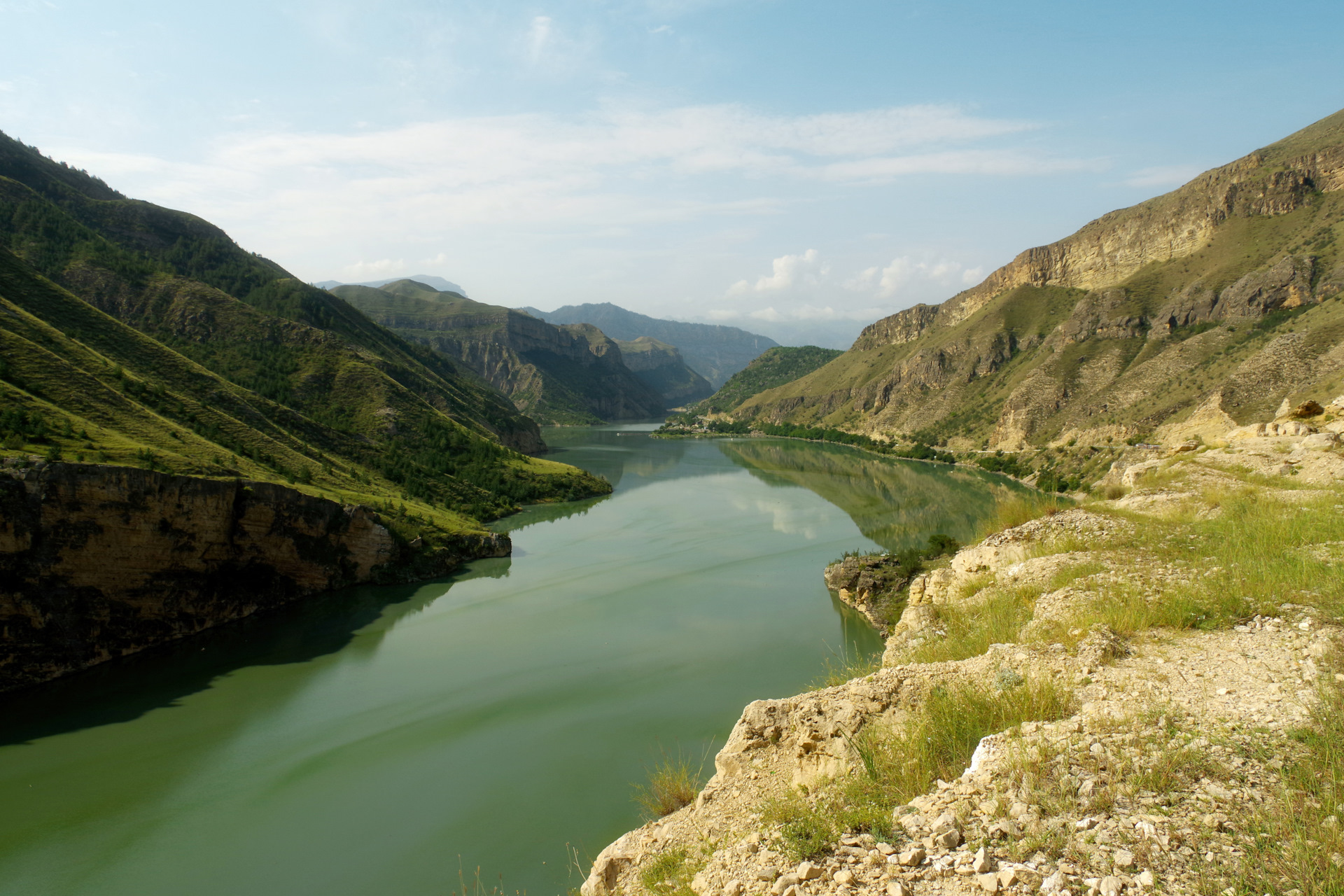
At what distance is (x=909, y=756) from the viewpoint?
257 inches

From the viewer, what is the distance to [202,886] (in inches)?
582

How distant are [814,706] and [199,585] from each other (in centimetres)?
3291

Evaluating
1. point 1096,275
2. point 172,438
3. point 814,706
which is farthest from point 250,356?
point 1096,275

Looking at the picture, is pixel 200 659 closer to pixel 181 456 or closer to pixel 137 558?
pixel 137 558

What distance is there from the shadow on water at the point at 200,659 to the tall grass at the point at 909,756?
86.9 ft

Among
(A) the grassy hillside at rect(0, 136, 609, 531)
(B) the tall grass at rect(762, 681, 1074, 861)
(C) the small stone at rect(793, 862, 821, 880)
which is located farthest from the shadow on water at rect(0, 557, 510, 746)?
(C) the small stone at rect(793, 862, 821, 880)

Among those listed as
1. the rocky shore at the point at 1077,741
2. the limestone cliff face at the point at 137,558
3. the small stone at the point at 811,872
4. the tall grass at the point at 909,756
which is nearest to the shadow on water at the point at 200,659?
the limestone cliff face at the point at 137,558

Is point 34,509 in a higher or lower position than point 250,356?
lower

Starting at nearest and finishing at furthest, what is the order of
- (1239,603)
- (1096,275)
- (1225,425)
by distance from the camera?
(1239,603), (1225,425), (1096,275)

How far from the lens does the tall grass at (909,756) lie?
5.66 metres

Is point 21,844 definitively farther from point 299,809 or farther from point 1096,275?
point 1096,275

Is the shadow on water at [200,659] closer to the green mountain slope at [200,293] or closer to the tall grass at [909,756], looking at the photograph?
the tall grass at [909,756]

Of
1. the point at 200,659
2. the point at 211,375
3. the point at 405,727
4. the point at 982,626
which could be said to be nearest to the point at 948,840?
the point at 982,626

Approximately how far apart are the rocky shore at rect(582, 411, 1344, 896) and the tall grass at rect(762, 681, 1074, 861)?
55 mm
